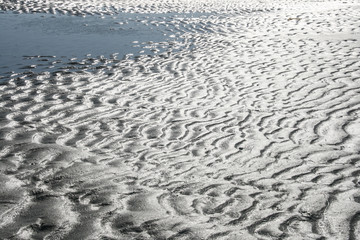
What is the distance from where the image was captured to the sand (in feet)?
13.6

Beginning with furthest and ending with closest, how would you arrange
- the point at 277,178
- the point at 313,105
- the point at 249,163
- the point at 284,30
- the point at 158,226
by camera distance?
the point at 284,30 < the point at 313,105 < the point at 249,163 < the point at 277,178 < the point at 158,226

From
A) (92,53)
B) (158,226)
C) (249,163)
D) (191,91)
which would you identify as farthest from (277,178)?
(92,53)

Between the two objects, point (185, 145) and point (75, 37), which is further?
point (75, 37)

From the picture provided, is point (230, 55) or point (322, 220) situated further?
point (230, 55)

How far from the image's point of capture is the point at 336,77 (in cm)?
914

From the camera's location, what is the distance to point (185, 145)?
6.02 meters

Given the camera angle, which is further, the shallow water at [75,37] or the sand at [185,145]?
the shallow water at [75,37]

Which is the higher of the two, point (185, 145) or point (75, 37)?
point (75, 37)

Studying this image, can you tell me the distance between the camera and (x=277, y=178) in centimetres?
500

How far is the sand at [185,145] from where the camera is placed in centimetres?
413

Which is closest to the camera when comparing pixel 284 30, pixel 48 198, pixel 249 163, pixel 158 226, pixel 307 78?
pixel 158 226

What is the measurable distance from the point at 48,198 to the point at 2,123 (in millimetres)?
2678

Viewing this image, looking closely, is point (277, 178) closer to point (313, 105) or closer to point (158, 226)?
point (158, 226)

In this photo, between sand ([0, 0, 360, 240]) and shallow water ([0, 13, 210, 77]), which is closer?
sand ([0, 0, 360, 240])
